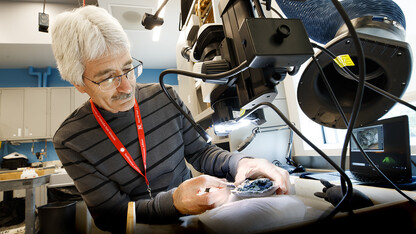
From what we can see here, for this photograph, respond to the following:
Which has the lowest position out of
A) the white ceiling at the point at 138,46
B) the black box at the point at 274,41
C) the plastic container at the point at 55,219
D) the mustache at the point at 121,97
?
the plastic container at the point at 55,219

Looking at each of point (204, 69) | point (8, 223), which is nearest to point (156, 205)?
point (204, 69)

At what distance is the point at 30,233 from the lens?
204 cm

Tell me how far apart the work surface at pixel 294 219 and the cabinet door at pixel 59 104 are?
5.39 metres

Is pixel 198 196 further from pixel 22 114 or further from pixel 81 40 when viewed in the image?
pixel 22 114

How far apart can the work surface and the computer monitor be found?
1.11 feet

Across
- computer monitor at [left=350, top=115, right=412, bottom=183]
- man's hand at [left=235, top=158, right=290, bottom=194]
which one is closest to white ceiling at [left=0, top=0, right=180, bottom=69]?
man's hand at [left=235, top=158, right=290, bottom=194]

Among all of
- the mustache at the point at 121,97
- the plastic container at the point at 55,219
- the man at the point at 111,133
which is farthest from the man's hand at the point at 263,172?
the plastic container at the point at 55,219

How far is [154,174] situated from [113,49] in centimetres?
53

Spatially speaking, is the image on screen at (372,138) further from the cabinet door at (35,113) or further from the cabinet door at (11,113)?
the cabinet door at (11,113)

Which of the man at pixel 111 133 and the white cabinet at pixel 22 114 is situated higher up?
the man at pixel 111 133

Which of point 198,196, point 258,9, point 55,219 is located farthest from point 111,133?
point 55,219

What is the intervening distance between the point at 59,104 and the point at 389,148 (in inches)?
221

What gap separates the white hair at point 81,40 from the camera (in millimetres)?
808

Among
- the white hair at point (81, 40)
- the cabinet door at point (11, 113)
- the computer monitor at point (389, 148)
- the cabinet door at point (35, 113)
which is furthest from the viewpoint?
the cabinet door at point (35, 113)
